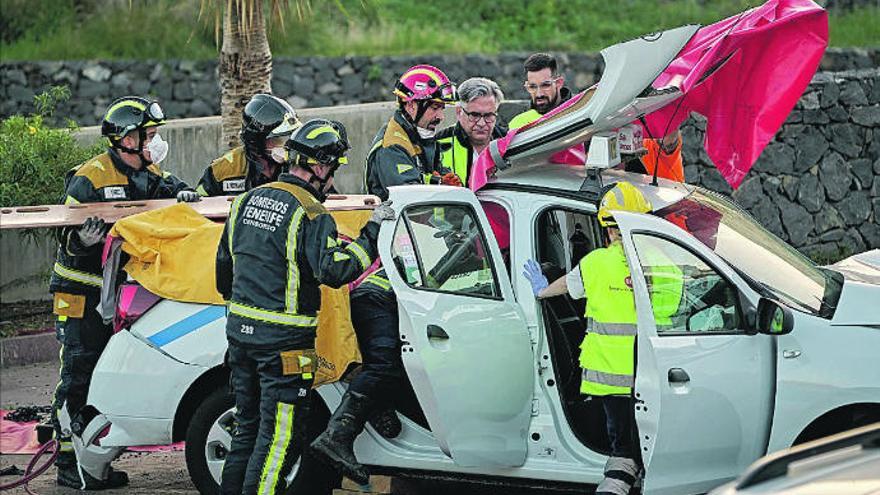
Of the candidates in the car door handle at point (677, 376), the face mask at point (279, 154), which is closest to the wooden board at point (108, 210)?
the face mask at point (279, 154)

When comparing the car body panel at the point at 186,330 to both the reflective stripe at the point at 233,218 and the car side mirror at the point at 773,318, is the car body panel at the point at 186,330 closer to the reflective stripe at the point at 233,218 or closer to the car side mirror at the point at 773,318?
the reflective stripe at the point at 233,218

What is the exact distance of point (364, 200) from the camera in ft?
28.7

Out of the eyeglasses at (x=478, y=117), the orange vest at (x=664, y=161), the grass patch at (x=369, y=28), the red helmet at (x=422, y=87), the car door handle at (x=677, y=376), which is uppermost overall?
the grass patch at (x=369, y=28)

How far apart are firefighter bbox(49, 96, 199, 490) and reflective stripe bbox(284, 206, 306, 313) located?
5.61 ft

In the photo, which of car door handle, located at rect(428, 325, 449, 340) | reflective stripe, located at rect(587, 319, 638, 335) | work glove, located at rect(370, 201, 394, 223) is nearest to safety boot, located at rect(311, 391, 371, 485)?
car door handle, located at rect(428, 325, 449, 340)

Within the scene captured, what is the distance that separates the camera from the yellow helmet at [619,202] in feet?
24.0

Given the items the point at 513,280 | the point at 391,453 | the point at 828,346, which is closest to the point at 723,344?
the point at 828,346

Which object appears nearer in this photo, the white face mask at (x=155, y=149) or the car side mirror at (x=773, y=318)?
the car side mirror at (x=773, y=318)

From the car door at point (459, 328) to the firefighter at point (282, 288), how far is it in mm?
200

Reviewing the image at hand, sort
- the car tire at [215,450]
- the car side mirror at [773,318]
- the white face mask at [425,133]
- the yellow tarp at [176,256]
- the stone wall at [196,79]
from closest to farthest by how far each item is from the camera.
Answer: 1. the car side mirror at [773,318]
2. the car tire at [215,450]
3. the yellow tarp at [176,256]
4. the white face mask at [425,133]
5. the stone wall at [196,79]

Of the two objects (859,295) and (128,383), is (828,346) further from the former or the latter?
(128,383)

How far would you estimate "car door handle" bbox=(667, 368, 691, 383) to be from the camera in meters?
7.12

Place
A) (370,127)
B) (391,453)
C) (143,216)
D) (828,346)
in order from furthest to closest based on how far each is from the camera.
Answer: (370,127)
(143,216)
(391,453)
(828,346)

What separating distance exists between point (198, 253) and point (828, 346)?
3.18m
